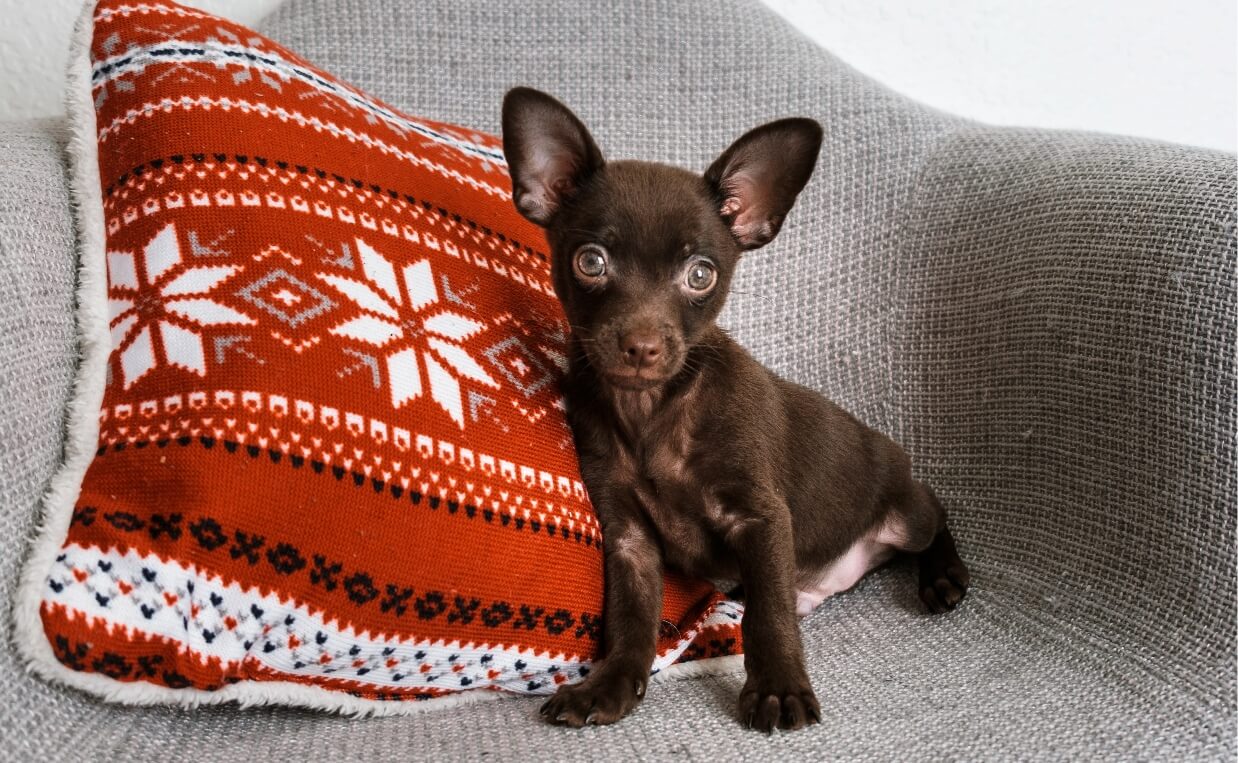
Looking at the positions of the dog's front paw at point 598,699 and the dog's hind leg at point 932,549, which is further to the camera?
the dog's hind leg at point 932,549

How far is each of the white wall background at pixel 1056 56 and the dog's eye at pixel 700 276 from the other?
63.3 inches

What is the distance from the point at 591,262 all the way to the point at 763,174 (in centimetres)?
38

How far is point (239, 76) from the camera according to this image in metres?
1.90

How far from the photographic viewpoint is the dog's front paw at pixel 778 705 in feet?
5.47

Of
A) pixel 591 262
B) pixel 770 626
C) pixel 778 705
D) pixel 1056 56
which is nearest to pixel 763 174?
pixel 591 262

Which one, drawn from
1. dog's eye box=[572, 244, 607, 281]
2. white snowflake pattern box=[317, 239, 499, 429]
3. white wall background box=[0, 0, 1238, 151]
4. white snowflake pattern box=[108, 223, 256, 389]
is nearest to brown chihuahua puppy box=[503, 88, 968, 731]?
dog's eye box=[572, 244, 607, 281]

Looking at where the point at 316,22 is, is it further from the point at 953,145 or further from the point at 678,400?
the point at 953,145

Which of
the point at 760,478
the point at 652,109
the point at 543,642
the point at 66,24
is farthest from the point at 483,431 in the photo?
the point at 66,24

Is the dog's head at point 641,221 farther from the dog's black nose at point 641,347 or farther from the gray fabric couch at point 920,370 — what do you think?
the gray fabric couch at point 920,370

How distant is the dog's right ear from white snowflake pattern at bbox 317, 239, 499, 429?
25cm

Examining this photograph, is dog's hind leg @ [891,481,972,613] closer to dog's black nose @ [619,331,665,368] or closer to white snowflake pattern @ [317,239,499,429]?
dog's black nose @ [619,331,665,368]

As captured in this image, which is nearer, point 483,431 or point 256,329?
point 256,329

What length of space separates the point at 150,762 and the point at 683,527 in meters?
0.96

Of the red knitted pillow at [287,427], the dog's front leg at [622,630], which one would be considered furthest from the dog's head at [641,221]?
the dog's front leg at [622,630]
